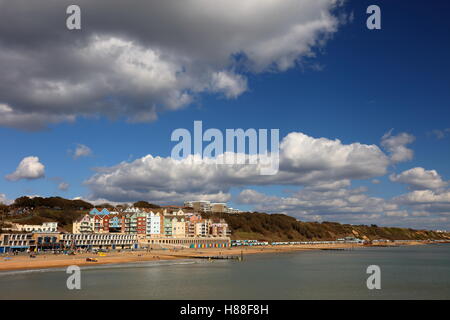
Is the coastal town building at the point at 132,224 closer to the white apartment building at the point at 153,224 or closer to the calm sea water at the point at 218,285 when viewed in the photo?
the white apartment building at the point at 153,224

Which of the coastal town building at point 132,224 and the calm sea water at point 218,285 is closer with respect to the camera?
the calm sea water at point 218,285

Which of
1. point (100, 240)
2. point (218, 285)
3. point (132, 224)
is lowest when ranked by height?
point (100, 240)

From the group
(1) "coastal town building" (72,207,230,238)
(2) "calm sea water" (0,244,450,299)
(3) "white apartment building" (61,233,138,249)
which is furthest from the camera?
(1) "coastal town building" (72,207,230,238)

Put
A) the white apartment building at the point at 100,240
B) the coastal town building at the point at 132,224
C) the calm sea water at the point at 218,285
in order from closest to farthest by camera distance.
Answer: the calm sea water at the point at 218,285 → the white apartment building at the point at 100,240 → the coastal town building at the point at 132,224

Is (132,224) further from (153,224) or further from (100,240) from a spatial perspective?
(100,240)

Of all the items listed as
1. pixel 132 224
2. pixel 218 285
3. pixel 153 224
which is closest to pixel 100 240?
pixel 132 224

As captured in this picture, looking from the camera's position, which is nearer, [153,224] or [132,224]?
[153,224]

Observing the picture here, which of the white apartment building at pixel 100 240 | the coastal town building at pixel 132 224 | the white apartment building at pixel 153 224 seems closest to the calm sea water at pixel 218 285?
the white apartment building at pixel 100 240

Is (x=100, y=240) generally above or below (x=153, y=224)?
below

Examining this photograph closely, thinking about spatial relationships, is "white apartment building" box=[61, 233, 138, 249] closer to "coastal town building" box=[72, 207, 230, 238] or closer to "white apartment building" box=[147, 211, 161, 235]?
"white apartment building" box=[147, 211, 161, 235]

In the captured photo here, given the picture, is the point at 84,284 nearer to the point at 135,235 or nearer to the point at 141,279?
the point at 141,279

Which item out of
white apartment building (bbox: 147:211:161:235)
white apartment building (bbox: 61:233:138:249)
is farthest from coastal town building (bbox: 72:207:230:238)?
white apartment building (bbox: 61:233:138:249)

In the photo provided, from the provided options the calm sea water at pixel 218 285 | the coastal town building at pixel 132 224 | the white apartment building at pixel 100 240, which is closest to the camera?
the calm sea water at pixel 218 285
